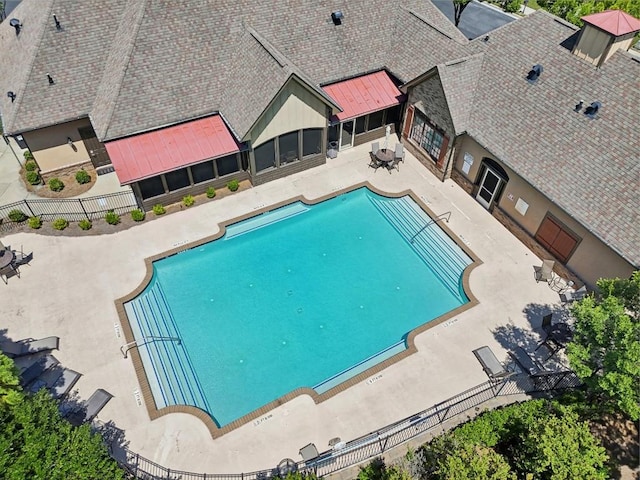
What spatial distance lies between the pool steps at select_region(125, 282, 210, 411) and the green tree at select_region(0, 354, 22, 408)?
21.4ft

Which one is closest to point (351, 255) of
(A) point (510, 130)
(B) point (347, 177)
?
(B) point (347, 177)

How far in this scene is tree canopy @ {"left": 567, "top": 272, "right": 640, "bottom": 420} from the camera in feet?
50.5

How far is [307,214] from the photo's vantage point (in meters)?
29.5

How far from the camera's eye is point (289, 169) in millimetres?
31156

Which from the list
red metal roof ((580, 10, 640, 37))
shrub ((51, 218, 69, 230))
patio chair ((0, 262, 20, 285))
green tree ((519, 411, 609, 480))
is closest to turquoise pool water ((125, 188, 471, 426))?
shrub ((51, 218, 69, 230))

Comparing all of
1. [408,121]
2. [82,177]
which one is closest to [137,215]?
[82,177]

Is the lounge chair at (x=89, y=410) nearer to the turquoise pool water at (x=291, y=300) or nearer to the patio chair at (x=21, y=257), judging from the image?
the turquoise pool water at (x=291, y=300)

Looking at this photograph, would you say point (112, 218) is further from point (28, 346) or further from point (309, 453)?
point (309, 453)

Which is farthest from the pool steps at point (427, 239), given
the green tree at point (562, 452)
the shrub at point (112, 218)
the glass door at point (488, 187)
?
the shrub at point (112, 218)

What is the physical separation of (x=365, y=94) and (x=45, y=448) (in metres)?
27.6

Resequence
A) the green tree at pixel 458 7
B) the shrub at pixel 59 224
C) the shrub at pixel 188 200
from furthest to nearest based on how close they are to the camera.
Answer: the green tree at pixel 458 7, the shrub at pixel 188 200, the shrub at pixel 59 224

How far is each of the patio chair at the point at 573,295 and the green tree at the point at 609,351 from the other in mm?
7060

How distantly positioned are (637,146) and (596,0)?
4076cm

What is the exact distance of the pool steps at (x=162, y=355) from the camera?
21188 mm
